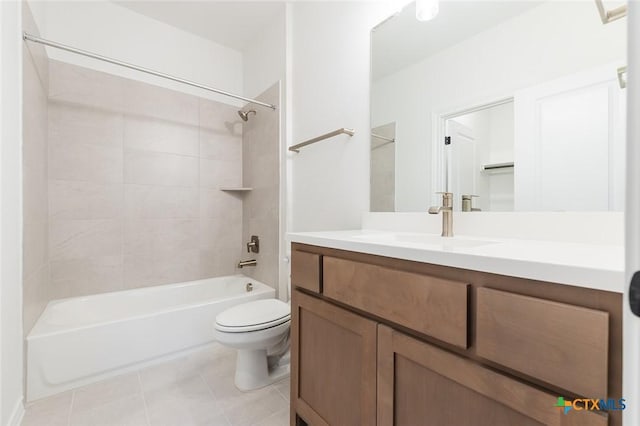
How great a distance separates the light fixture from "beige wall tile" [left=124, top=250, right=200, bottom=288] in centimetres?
241

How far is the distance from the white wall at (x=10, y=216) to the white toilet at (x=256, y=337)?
2.82ft

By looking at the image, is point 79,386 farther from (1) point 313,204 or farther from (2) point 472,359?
(2) point 472,359

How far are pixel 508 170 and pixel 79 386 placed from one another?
7.95ft

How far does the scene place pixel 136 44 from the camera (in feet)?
7.45

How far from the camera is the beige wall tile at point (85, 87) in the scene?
1.98 meters

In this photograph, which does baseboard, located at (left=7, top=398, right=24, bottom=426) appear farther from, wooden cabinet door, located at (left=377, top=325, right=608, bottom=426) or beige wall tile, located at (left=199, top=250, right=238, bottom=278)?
wooden cabinet door, located at (left=377, top=325, right=608, bottom=426)

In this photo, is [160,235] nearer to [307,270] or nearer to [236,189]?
[236,189]

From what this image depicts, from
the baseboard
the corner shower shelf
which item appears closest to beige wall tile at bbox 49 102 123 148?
the corner shower shelf

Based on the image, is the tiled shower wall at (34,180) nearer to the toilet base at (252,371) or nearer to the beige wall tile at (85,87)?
the beige wall tile at (85,87)

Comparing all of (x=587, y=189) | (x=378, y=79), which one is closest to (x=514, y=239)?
(x=587, y=189)

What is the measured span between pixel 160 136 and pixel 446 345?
2.59 m

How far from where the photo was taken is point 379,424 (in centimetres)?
81

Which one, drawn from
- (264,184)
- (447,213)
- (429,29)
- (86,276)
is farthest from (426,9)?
(86,276)

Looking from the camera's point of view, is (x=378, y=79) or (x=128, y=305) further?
(x=128, y=305)
